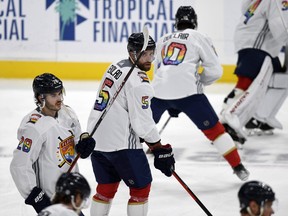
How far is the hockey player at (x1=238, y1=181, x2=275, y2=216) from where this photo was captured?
10.9 feet

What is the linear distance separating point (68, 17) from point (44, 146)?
6430 millimetres

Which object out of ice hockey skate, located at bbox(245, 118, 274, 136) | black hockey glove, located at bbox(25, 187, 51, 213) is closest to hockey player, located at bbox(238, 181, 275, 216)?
black hockey glove, located at bbox(25, 187, 51, 213)

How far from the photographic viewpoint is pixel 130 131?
502cm

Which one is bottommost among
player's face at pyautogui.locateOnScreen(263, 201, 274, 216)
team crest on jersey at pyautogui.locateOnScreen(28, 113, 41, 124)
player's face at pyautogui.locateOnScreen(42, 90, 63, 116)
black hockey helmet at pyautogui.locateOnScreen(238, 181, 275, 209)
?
player's face at pyautogui.locateOnScreen(263, 201, 274, 216)

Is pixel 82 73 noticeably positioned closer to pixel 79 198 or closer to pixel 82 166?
pixel 82 166

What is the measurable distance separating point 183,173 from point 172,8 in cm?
389

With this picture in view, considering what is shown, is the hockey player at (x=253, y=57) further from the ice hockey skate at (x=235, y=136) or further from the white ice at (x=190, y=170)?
the white ice at (x=190, y=170)

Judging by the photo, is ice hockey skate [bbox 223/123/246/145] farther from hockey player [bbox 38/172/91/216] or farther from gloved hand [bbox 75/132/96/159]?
hockey player [bbox 38/172/91/216]

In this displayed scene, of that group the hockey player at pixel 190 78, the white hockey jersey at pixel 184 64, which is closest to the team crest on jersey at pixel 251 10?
the hockey player at pixel 190 78

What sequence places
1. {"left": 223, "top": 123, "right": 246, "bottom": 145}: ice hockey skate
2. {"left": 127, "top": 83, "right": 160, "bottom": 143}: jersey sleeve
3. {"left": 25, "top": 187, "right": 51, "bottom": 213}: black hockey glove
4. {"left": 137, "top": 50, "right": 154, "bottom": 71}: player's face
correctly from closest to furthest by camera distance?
1. {"left": 25, "top": 187, "right": 51, "bottom": 213}: black hockey glove
2. {"left": 127, "top": 83, "right": 160, "bottom": 143}: jersey sleeve
3. {"left": 137, "top": 50, "right": 154, "bottom": 71}: player's face
4. {"left": 223, "top": 123, "right": 246, "bottom": 145}: ice hockey skate

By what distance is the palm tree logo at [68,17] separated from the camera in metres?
10.6

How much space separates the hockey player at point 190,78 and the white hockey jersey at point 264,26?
1106 mm

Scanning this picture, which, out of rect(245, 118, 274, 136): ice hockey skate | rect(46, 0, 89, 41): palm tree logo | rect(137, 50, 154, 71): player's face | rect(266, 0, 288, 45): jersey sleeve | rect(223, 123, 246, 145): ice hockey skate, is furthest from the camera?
rect(46, 0, 89, 41): palm tree logo

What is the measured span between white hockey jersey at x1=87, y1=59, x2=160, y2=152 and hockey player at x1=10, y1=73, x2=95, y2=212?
1.60 feet
